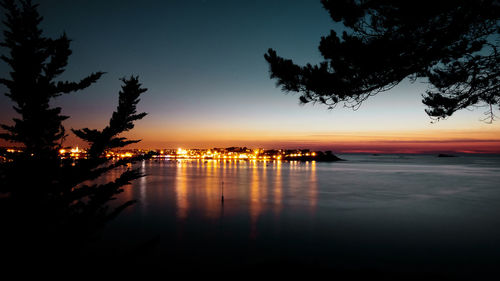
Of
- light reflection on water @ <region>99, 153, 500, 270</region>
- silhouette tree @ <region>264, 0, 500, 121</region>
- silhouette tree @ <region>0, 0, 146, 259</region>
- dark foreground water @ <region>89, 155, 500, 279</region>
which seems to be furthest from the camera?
light reflection on water @ <region>99, 153, 500, 270</region>

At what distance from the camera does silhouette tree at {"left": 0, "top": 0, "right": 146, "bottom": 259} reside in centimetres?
250

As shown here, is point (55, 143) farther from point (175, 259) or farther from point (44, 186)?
point (175, 259)

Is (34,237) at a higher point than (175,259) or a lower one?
higher

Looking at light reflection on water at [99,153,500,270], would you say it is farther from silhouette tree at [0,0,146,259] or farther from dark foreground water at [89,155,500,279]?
silhouette tree at [0,0,146,259]

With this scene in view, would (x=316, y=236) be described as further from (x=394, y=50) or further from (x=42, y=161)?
(x=42, y=161)

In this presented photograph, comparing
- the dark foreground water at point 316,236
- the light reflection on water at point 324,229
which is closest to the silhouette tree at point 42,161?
the dark foreground water at point 316,236

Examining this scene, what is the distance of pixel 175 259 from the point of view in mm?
13508

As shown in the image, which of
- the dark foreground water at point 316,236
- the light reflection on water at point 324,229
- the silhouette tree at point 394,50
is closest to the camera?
the silhouette tree at point 394,50

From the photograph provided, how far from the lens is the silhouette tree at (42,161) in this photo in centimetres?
250

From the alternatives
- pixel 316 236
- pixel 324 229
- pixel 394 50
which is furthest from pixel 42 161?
pixel 324 229

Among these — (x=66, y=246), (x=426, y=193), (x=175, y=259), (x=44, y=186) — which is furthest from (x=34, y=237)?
(x=426, y=193)

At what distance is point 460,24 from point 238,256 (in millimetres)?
12543

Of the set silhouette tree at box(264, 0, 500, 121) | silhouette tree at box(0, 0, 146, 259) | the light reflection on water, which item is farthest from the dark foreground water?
silhouette tree at box(264, 0, 500, 121)

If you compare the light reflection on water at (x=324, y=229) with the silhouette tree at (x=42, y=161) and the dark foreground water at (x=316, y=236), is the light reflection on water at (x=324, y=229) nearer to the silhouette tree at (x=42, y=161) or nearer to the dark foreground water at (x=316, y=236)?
the dark foreground water at (x=316, y=236)
